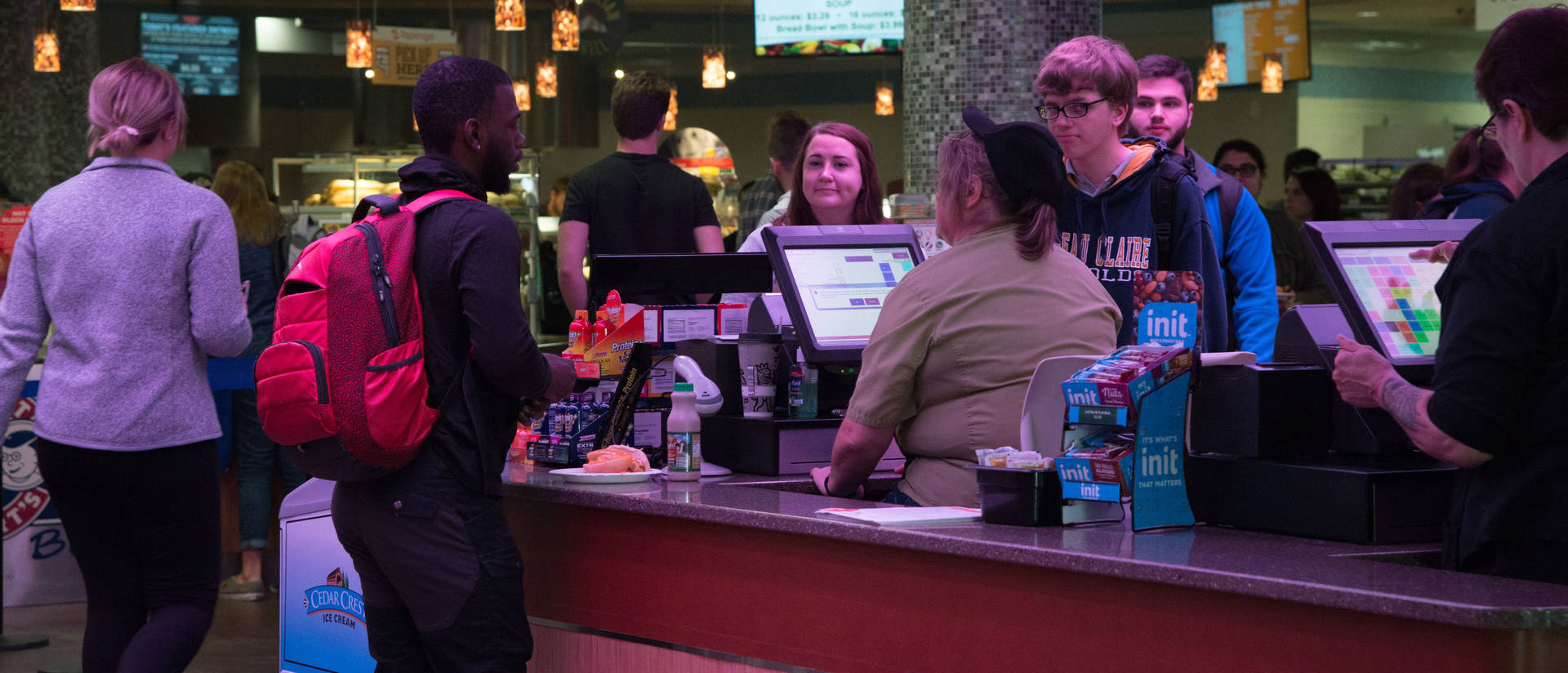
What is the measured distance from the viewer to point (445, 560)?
2.59 meters

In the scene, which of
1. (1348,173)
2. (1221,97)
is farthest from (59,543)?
(1221,97)

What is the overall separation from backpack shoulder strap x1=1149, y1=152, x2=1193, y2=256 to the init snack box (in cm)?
108

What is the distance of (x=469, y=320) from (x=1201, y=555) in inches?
49.7

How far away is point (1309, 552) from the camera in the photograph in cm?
221

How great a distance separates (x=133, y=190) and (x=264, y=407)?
1015 mm

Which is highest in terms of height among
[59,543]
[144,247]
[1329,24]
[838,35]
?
[1329,24]

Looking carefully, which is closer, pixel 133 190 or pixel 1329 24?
pixel 133 190

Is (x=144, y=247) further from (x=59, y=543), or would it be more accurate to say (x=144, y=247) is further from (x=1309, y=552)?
(x=59, y=543)

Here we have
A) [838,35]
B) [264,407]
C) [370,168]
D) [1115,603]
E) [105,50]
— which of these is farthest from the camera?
[105,50]

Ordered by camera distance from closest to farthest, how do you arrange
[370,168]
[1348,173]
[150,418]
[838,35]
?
[150,418], [838,35], [370,168], [1348,173]

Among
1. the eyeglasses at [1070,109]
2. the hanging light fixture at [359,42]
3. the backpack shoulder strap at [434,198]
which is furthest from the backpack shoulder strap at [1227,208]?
the hanging light fixture at [359,42]

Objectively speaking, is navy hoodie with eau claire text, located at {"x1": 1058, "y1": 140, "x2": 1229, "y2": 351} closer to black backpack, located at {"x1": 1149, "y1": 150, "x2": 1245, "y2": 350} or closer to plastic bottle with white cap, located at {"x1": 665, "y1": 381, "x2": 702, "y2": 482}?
black backpack, located at {"x1": 1149, "y1": 150, "x2": 1245, "y2": 350}

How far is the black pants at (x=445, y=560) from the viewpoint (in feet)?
8.48

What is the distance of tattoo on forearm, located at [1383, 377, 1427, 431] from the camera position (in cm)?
213
